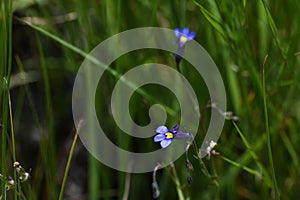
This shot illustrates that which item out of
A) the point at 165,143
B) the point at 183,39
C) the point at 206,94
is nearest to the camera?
the point at 165,143

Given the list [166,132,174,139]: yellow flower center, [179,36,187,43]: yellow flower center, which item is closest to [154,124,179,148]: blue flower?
[166,132,174,139]: yellow flower center

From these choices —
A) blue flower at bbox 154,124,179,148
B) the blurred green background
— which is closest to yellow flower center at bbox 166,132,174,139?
blue flower at bbox 154,124,179,148

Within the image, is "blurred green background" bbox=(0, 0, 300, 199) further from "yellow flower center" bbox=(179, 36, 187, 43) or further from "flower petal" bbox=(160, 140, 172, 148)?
"flower petal" bbox=(160, 140, 172, 148)

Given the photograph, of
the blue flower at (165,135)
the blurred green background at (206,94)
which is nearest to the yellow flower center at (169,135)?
the blue flower at (165,135)

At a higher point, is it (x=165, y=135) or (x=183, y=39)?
(x=183, y=39)

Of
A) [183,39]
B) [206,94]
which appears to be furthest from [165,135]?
[206,94]

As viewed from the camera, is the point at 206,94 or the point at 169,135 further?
the point at 206,94

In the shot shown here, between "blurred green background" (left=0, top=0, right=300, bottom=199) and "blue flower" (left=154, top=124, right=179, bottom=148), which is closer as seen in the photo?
"blue flower" (left=154, top=124, right=179, bottom=148)

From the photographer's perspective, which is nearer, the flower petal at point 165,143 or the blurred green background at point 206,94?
the flower petal at point 165,143

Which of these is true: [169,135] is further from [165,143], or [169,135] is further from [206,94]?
[206,94]

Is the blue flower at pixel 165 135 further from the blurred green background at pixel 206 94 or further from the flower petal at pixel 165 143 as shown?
the blurred green background at pixel 206 94

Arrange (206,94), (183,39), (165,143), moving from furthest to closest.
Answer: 1. (206,94)
2. (183,39)
3. (165,143)

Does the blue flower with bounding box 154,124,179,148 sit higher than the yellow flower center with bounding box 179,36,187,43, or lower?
lower
